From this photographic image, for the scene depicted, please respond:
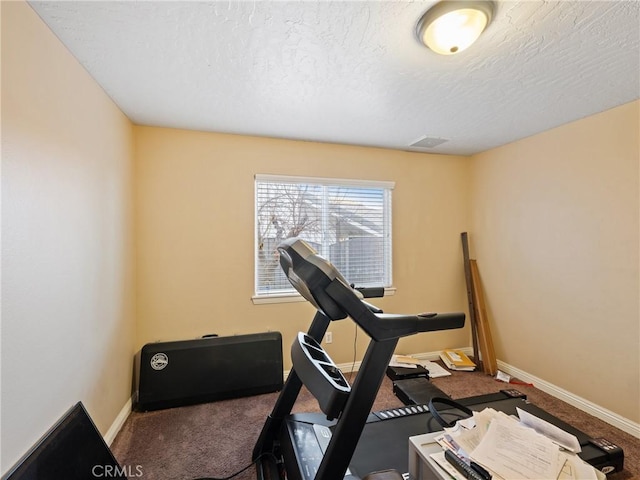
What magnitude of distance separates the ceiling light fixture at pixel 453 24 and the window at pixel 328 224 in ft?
5.48

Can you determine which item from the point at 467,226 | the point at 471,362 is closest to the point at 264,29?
the point at 467,226

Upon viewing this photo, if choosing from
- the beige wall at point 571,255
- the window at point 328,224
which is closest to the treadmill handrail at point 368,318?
the window at point 328,224

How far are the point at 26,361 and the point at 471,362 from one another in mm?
3464

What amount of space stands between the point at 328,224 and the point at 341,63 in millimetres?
1597

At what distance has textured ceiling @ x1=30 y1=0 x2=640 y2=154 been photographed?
49.8 inches

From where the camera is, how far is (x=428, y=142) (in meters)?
2.92

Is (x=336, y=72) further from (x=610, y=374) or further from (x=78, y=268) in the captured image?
(x=610, y=374)

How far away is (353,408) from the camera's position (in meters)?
1.17

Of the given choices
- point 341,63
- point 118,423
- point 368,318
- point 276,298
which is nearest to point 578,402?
point 368,318

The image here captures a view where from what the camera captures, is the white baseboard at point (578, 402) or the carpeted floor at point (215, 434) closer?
the carpeted floor at point (215, 434)

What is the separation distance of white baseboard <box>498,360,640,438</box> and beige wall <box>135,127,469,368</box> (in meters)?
1.06

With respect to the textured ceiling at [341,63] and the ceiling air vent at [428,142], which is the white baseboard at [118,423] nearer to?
the textured ceiling at [341,63]

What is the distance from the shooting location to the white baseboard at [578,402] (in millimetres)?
2064

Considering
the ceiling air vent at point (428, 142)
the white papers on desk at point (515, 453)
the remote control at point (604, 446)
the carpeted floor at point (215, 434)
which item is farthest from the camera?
the ceiling air vent at point (428, 142)
